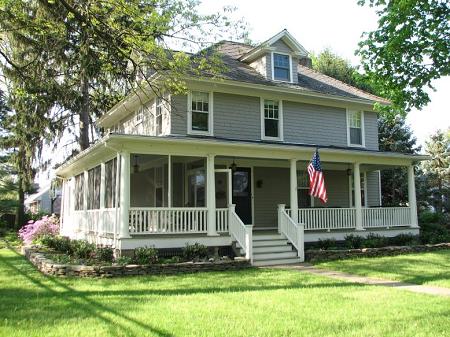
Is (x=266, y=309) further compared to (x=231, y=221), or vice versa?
(x=231, y=221)

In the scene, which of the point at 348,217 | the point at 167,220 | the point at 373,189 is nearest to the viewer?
the point at 167,220

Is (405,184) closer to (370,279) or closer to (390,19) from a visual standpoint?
(390,19)

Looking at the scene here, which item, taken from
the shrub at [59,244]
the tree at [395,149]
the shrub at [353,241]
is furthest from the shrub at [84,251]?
the tree at [395,149]

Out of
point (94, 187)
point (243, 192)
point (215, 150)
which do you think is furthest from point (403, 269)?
point (94, 187)

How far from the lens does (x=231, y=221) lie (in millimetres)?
14039

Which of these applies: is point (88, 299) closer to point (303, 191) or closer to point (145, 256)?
point (145, 256)

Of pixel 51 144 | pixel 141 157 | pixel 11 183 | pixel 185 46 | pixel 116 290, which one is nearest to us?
pixel 116 290

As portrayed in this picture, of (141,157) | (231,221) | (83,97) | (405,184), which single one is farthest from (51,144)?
(405,184)

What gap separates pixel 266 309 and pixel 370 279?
425 centimetres

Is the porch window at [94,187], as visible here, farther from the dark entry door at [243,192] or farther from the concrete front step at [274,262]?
the concrete front step at [274,262]

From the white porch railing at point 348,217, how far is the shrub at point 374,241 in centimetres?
55

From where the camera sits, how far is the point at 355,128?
19.5 m

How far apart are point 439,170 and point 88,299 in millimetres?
30332

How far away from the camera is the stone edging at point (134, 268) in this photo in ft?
35.4
